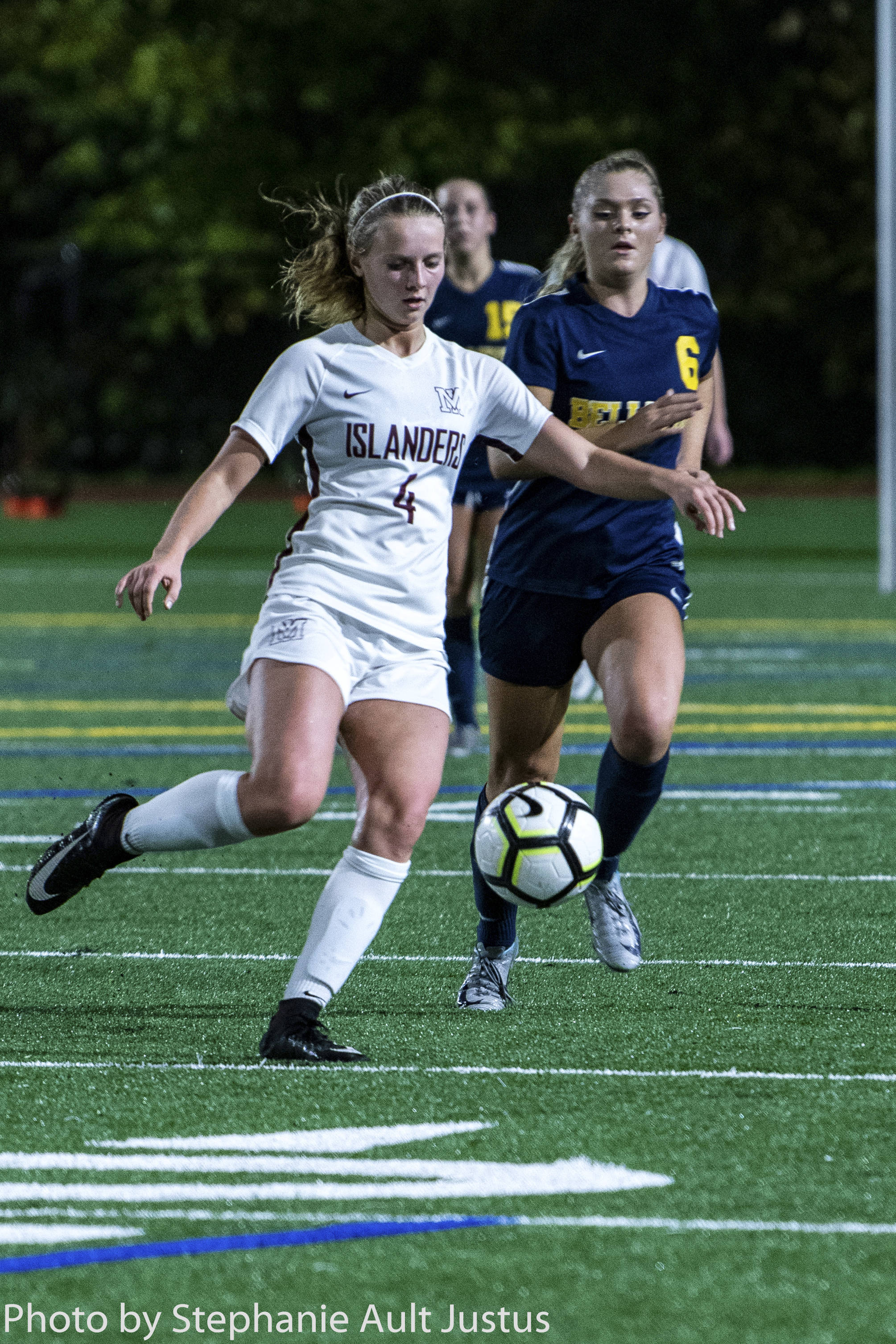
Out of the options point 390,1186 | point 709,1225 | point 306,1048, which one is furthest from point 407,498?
point 709,1225

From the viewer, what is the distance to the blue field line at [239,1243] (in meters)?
4.04

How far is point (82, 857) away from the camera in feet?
19.7

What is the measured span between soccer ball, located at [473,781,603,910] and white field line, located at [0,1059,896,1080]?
67cm

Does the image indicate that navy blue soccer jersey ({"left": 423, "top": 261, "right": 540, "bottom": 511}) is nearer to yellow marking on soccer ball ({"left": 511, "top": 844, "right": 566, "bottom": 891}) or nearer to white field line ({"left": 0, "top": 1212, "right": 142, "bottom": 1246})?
yellow marking on soccer ball ({"left": 511, "top": 844, "right": 566, "bottom": 891})

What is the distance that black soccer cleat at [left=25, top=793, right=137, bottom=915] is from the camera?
5.93 meters

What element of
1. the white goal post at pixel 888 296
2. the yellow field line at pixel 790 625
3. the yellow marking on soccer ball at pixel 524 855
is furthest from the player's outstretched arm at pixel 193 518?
the white goal post at pixel 888 296

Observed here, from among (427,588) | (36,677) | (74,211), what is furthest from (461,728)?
(74,211)

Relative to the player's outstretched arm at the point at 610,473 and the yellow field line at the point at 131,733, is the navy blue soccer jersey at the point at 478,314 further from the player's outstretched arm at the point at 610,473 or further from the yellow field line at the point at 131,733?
the player's outstretched arm at the point at 610,473

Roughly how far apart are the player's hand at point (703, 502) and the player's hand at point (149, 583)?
4.20ft

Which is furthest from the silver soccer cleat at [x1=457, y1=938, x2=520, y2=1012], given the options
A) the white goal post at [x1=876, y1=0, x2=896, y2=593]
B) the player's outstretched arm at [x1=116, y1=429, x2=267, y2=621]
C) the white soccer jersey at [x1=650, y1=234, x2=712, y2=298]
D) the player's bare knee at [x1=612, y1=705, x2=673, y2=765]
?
the white goal post at [x1=876, y1=0, x2=896, y2=593]

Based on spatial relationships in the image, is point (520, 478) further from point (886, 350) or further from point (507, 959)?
point (886, 350)

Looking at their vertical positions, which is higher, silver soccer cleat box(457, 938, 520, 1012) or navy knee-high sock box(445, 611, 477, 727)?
silver soccer cleat box(457, 938, 520, 1012)

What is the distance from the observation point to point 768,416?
134 feet

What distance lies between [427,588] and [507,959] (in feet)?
3.79
